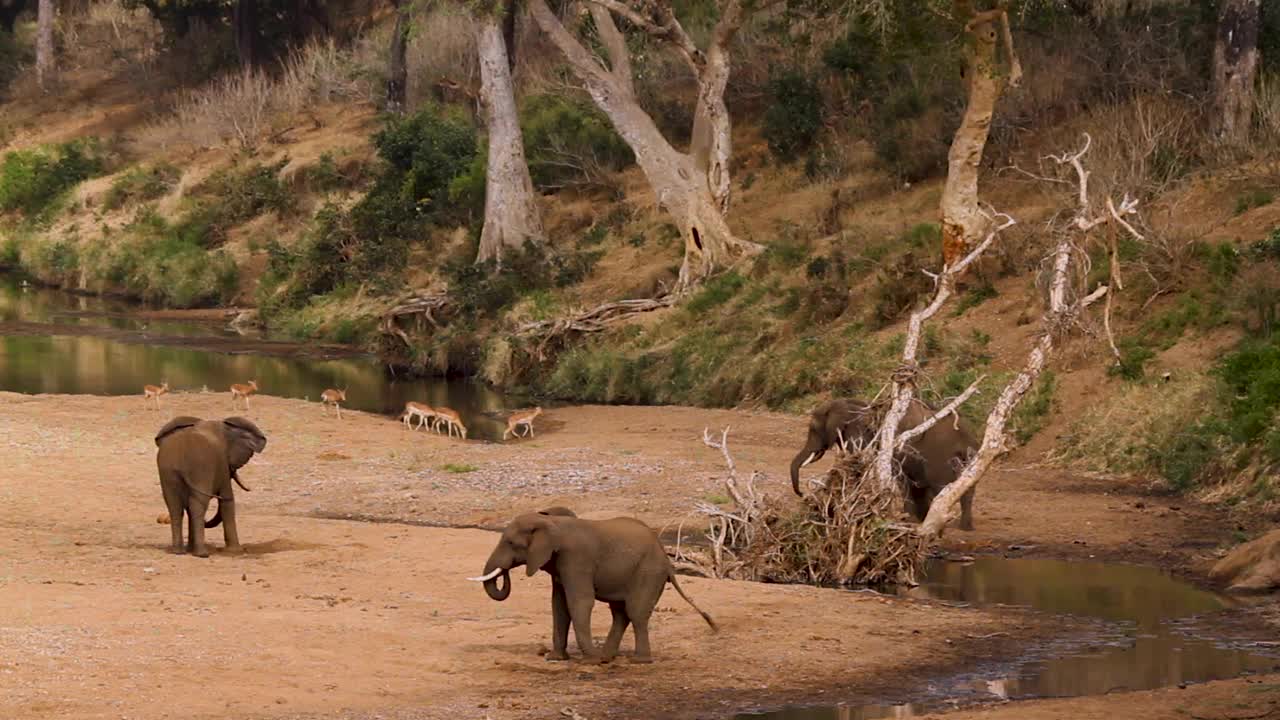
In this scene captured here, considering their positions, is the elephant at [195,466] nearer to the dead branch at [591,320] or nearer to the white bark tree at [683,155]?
the dead branch at [591,320]

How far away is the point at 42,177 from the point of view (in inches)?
2486

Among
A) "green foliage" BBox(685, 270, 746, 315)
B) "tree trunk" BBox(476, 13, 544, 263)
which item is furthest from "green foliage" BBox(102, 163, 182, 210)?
"green foliage" BBox(685, 270, 746, 315)

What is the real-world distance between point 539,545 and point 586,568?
0.41m

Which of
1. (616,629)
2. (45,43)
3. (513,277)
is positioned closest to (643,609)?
(616,629)

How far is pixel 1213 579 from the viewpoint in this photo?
17.6 metres

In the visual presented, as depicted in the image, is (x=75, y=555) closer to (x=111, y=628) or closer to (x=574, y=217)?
(x=111, y=628)

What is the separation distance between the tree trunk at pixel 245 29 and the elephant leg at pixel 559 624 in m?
56.2

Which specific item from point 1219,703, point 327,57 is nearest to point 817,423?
point 1219,703

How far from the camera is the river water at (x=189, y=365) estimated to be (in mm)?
35156

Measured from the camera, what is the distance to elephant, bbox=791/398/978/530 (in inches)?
776

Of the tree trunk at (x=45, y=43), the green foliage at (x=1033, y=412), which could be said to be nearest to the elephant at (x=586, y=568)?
the green foliage at (x=1033, y=412)

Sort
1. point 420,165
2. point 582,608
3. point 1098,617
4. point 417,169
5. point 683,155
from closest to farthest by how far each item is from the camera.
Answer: point 582,608
point 1098,617
point 683,155
point 420,165
point 417,169

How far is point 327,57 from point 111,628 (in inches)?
2041

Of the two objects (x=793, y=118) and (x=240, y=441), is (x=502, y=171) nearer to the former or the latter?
(x=793, y=118)
